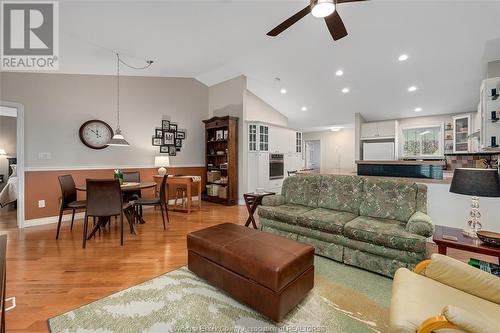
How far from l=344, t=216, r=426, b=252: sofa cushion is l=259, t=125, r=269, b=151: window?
350cm

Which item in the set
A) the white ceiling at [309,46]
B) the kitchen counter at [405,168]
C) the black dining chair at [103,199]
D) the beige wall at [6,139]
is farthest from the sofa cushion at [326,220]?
the beige wall at [6,139]

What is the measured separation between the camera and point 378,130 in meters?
6.25

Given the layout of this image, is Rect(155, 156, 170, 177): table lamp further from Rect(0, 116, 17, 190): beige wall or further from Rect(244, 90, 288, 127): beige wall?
Rect(0, 116, 17, 190): beige wall

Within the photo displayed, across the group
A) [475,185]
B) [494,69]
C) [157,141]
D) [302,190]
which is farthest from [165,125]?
[494,69]

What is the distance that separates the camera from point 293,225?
2803mm

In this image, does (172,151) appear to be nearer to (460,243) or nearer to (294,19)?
(294,19)

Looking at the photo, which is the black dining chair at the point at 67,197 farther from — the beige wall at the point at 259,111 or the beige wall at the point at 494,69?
the beige wall at the point at 494,69

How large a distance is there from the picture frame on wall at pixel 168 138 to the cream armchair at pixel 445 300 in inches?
200

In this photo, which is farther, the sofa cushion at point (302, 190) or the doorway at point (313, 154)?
the doorway at point (313, 154)

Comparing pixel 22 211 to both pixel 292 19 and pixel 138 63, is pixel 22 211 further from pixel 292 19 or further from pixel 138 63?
pixel 292 19

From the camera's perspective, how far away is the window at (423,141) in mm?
5648

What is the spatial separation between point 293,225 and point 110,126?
4.19 meters

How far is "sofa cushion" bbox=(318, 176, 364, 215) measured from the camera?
2885 mm

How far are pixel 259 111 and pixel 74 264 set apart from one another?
17.3 feet
